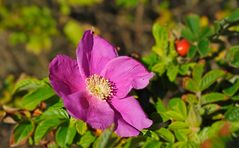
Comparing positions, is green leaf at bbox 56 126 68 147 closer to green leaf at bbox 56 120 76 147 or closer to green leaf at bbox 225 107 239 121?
green leaf at bbox 56 120 76 147

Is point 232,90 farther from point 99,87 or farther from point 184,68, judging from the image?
point 99,87

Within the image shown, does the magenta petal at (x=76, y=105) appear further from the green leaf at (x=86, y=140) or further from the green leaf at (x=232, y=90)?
the green leaf at (x=232, y=90)

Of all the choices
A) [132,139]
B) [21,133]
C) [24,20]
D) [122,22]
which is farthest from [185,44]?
[122,22]

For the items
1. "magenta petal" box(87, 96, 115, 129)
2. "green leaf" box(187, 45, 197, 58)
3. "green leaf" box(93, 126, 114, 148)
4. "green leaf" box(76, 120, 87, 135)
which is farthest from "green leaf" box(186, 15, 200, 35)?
"green leaf" box(93, 126, 114, 148)

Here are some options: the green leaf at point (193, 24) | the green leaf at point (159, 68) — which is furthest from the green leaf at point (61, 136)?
the green leaf at point (193, 24)

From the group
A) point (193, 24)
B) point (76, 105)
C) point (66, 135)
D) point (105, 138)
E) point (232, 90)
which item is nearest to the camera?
point (105, 138)

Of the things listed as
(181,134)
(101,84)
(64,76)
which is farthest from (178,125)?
(64,76)

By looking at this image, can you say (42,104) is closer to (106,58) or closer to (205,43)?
(106,58)
